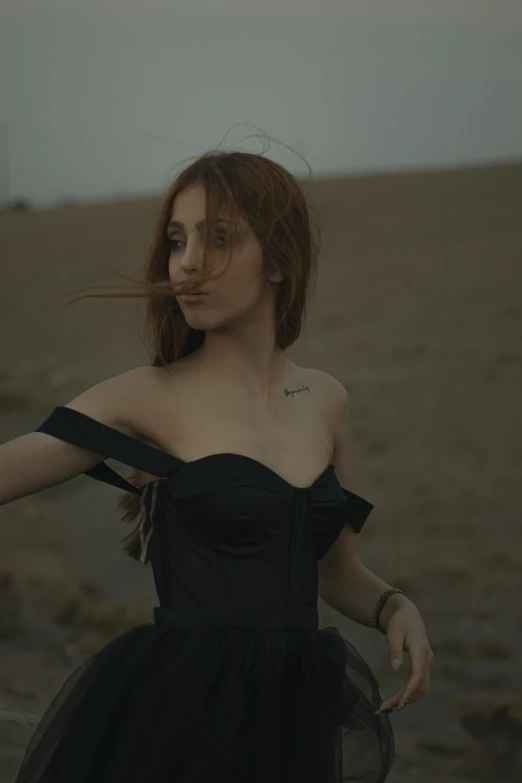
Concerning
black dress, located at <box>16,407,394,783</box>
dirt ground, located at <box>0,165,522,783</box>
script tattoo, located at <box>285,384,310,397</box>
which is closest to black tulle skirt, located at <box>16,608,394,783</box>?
black dress, located at <box>16,407,394,783</box>

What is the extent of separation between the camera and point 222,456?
1064 mm

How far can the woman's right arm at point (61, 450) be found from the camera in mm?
1016

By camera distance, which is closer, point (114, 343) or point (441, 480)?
point (441, 480)

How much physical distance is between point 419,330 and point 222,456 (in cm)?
201

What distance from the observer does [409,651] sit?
44.5 inches

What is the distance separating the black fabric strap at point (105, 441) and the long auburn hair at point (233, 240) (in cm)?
9

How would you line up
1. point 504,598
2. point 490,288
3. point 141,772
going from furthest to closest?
point 490,288
point 504,598
point 141,772

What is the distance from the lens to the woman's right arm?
1016 mm

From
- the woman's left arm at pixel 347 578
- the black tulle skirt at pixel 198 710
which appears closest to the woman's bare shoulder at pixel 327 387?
the woman's left arm at pixel 347 578

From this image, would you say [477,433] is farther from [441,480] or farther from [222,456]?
[222,456]

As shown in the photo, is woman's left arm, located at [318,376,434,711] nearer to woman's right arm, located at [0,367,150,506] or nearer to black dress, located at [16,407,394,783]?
black dress, located at [16,407,394,783]

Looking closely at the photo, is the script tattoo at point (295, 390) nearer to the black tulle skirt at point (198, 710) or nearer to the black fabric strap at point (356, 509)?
the black fabric strap at point (356, 509)

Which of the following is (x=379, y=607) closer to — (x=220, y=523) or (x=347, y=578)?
(x=347, y=578)

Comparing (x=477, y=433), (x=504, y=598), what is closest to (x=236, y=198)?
(x=504, y=598)
